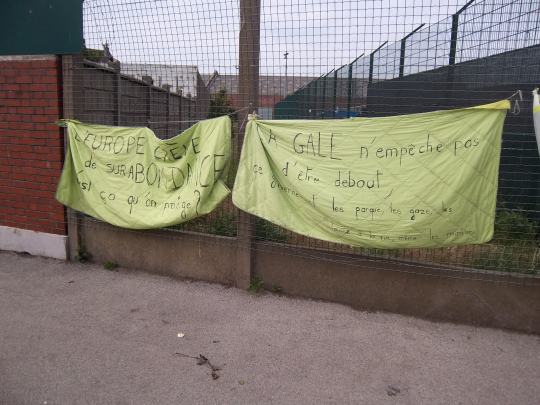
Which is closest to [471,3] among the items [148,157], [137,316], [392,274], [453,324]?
[392,274]

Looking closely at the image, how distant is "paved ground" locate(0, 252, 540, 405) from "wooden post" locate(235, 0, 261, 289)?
638 millimetres

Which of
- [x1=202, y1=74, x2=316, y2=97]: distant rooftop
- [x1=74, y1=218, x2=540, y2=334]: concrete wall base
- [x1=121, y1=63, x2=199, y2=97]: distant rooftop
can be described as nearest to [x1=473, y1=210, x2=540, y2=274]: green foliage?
[x1=74, y1=218, x2=540, y2=334]: concrete wall base

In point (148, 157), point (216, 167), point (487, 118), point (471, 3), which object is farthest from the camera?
point (148, 157)

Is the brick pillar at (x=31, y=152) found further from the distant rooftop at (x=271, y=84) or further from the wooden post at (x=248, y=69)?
the wooden post at (x=248, y=69)

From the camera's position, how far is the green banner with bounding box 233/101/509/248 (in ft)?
10.8

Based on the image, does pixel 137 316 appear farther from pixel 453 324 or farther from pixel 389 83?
pixel 389 83

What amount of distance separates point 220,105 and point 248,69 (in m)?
0.44

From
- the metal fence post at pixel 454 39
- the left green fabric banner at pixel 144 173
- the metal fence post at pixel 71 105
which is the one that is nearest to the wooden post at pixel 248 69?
the left green fabric banner at pixel 144 173

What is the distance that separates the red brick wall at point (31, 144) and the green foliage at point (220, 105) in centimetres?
183

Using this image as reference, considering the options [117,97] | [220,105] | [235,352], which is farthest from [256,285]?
[117,97]

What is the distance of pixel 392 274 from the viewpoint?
3.71 meters

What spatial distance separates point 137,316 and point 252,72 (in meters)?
2.44

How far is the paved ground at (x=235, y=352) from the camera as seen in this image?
274cm

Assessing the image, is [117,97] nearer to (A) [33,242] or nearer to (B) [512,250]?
(A) [33,242]
